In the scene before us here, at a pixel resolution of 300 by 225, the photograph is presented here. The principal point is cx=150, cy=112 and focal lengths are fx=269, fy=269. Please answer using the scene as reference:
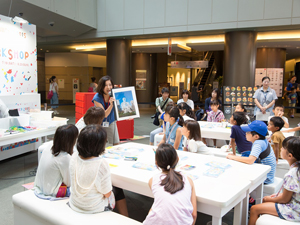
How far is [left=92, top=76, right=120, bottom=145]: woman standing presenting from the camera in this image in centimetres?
438

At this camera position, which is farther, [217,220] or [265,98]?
[265,98]

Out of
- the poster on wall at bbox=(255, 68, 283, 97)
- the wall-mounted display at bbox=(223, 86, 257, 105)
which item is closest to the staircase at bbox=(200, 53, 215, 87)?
the poster on wall at bbox=(255, 68, 283, 97)

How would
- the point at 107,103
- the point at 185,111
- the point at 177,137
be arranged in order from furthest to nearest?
1. the point at 185,111
2. the point at 107,103
3. the point at 177,137

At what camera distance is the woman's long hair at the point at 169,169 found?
2047 mm

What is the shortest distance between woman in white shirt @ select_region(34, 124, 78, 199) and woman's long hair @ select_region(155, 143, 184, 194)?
0.97m

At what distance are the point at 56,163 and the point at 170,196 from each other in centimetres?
120

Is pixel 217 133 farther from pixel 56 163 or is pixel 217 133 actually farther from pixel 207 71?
pixel 207 71

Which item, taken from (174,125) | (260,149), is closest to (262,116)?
(174,125)

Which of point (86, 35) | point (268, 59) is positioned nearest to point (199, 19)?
point (86, 35)

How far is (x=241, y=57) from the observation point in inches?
356

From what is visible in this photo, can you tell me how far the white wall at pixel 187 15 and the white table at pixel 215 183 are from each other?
681cm

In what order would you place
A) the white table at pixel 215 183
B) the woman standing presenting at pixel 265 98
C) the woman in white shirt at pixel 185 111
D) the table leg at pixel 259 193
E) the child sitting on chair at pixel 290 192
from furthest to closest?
1. the woman standing presenting at pixel 265 98
2. the woman in white shirt at pixel 185 111
3. the table leg at pixel 259 193
4. the child sitting on chair at pixel 290 192
5. the white table at pixel 215 183

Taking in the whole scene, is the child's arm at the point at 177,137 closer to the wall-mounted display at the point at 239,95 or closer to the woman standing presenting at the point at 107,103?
the woman standing presenting at the point at 107,103

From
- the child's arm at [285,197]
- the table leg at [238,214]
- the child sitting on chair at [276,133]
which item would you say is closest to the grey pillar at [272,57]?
the child sitting on chair at [276,133]
